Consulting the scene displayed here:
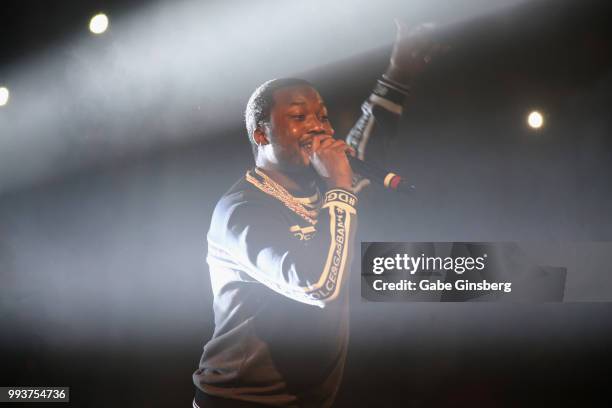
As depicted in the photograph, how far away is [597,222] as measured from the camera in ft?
9.96

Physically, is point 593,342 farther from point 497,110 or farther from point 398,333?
point 497,110

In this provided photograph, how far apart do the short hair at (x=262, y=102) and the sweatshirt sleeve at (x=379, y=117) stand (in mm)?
265

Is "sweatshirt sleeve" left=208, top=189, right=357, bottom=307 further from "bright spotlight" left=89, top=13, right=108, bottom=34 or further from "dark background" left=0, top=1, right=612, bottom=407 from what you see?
"bright spotlight" left=89, top=13, right=108, bottom=34

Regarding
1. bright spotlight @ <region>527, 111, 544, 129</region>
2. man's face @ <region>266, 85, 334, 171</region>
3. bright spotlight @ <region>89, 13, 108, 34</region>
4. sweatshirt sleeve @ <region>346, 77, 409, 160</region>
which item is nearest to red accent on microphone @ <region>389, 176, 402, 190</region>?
man's face @ <region>266, 85, 334, 171</region>

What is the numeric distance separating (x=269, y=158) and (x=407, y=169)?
654 mm

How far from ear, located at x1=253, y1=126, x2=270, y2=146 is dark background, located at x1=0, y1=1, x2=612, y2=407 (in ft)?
0.72

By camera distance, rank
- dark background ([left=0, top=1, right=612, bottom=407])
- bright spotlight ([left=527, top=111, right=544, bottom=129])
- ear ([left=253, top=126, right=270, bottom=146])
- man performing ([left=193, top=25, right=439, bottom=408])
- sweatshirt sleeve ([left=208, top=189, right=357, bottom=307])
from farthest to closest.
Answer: bright spotlight ([left=527, top=111, right=544, bottom=129]) < dark background ([left=0, top=1, right=612, bottom=407]) < ear ([left=253, top=126, right=270, bottom=146]) < man performing ([left=193, top=25, right=439, bottom=408]) < sweatshirt sleeve ([left=208, top=189, right=357, bottom=307])

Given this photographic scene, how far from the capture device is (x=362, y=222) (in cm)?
292

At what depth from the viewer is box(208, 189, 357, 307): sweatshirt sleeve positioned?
Answer: 2148mm

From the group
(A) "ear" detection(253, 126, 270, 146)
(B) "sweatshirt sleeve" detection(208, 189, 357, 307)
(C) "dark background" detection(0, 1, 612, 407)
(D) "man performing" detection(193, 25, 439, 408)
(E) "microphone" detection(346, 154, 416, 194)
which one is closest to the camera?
(B) "sweatshirt sleeve" detection(208, 189, 357, 307)

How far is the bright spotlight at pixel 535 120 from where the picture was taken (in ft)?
9.97

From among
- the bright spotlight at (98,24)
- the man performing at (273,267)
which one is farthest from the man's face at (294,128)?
the bright spotlight at (98,24)

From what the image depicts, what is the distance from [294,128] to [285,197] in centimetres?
25

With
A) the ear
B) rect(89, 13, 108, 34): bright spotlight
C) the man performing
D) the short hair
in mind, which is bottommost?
the man performing
